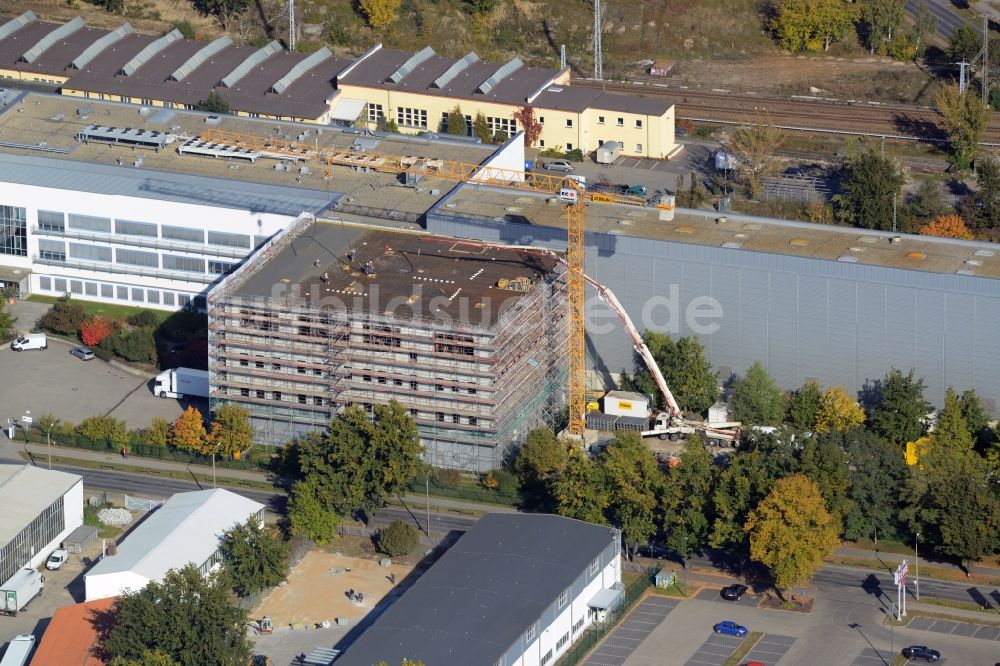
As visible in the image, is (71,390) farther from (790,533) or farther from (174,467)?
(790,533)

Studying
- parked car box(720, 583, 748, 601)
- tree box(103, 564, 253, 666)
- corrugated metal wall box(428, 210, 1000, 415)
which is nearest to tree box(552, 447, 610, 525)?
parked car box(720, 583, 748, 601)

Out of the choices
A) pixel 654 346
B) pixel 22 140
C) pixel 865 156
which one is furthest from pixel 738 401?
pixel 22 140

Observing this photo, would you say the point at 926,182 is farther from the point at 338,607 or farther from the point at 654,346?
the point at 338,607

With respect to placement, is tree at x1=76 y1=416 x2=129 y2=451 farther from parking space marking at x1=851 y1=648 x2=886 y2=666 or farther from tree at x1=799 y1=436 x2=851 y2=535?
parking space marking at x1=851 y1=648 x2=886 y2=666

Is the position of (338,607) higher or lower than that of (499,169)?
lower

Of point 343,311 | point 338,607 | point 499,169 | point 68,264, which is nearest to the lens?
point 338,607
